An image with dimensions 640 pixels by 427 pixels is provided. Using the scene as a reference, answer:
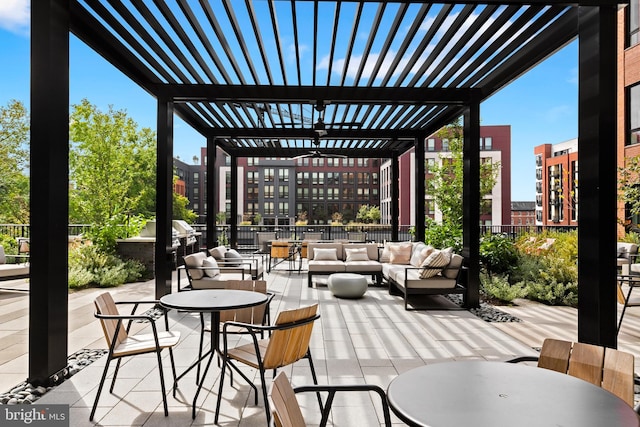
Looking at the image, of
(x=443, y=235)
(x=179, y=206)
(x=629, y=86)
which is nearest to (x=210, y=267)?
(x=443, y=235)

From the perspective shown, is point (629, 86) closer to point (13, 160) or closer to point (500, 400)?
point (500, 400)

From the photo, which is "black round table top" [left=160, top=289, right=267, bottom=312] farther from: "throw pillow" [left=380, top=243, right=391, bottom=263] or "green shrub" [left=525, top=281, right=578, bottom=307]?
"throw pillow" [left=380, top=243, right=391, bottom=263]

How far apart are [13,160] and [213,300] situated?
882 inches

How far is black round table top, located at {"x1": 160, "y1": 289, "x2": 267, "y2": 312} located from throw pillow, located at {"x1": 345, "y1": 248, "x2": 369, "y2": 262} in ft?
20.3

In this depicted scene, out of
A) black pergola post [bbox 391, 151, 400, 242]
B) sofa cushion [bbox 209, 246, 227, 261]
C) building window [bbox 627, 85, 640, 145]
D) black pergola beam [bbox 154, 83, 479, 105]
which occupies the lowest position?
sofa cushion [bbox 209, 246, 227, 261]

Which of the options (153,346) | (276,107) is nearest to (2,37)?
(276,107)

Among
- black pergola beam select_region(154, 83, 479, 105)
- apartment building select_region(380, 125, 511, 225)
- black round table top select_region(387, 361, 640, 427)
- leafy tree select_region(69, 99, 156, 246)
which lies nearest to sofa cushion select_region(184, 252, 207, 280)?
black pergola beam select_region(154, 83, 479, 105)

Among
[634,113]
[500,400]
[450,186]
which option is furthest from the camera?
[634,113]

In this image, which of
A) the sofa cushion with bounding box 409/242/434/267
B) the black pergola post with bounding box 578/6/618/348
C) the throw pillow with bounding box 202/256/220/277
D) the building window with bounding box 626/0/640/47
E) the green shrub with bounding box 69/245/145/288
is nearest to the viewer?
the black pergola post with bounding box 578/6/618/348

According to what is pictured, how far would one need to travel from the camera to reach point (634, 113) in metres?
12.9

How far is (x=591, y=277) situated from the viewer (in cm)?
392

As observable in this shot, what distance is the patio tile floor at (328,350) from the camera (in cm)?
318

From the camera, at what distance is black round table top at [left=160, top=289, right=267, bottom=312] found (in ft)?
10.7

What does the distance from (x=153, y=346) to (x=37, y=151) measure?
186cm
